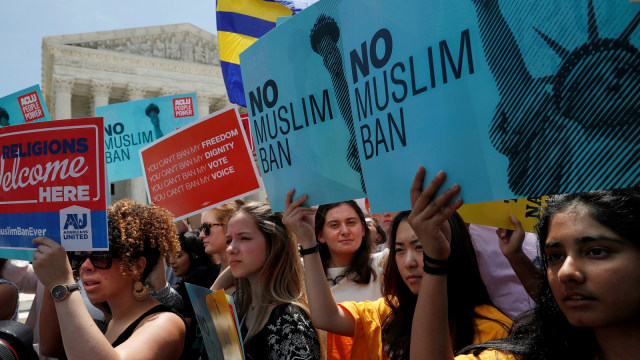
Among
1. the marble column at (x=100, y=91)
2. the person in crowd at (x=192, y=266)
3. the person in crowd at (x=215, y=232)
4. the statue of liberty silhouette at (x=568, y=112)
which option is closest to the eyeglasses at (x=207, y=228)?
the person in crowd at (x=215, y=232)

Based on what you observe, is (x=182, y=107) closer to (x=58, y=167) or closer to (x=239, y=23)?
(x=239, y=23)

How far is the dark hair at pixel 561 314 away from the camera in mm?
1105

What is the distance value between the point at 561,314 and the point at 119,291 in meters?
1.84

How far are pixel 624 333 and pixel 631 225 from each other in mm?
248

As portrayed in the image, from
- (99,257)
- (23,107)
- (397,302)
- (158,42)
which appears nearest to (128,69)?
(158,42)

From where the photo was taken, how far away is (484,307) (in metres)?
1.86

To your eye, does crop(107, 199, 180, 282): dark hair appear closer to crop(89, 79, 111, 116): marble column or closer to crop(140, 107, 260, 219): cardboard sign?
crop(140, 107, 260, 219): cardboard sign

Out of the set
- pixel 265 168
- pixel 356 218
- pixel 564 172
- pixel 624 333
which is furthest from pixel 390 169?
pixel 356 218

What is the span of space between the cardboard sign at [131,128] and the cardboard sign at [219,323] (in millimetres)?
3833

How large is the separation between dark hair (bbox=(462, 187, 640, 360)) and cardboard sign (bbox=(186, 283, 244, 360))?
846 mm

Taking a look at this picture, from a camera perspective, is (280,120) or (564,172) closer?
(564,172)

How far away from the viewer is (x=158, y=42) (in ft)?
113

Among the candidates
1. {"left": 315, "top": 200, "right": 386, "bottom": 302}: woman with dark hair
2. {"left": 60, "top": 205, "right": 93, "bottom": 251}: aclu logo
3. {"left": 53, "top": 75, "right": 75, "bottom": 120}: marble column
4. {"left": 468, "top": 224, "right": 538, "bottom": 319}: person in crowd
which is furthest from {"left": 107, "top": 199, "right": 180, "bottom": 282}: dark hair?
{"left": 53, "top": 75, "right": 75, "bottom": 120}: marble column

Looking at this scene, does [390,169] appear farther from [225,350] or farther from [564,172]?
[225,350]
